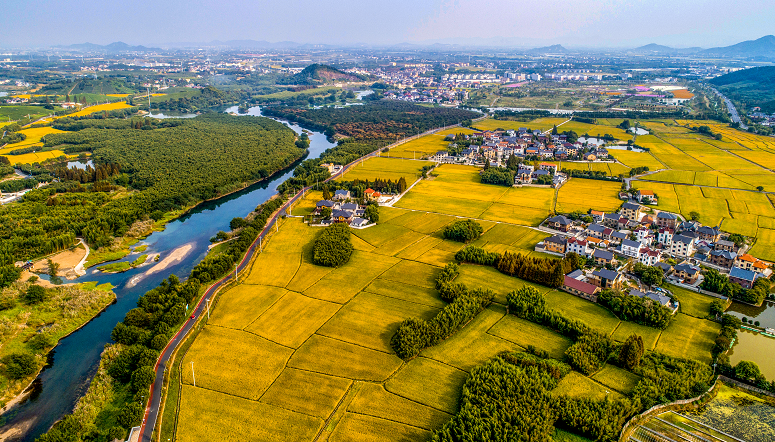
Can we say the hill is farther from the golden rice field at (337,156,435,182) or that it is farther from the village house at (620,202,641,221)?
the golden rice field at (337,156,435,182)

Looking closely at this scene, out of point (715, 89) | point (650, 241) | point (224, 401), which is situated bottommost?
point (224, 401)

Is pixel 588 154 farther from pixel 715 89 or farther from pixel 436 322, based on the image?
pixel 715 89

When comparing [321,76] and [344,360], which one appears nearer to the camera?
[344,360]

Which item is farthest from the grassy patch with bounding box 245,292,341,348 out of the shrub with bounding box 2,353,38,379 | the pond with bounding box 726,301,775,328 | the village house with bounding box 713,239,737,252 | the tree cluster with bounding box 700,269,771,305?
the village house with bounding box 713,239,737,252

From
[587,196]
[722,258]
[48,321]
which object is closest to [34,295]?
[48,321]

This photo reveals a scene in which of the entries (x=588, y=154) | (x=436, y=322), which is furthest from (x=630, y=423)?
(x=588, y=154)

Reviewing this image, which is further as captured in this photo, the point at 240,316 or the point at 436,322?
the point at 240,316

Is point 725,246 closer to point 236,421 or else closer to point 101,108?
point 236,421
